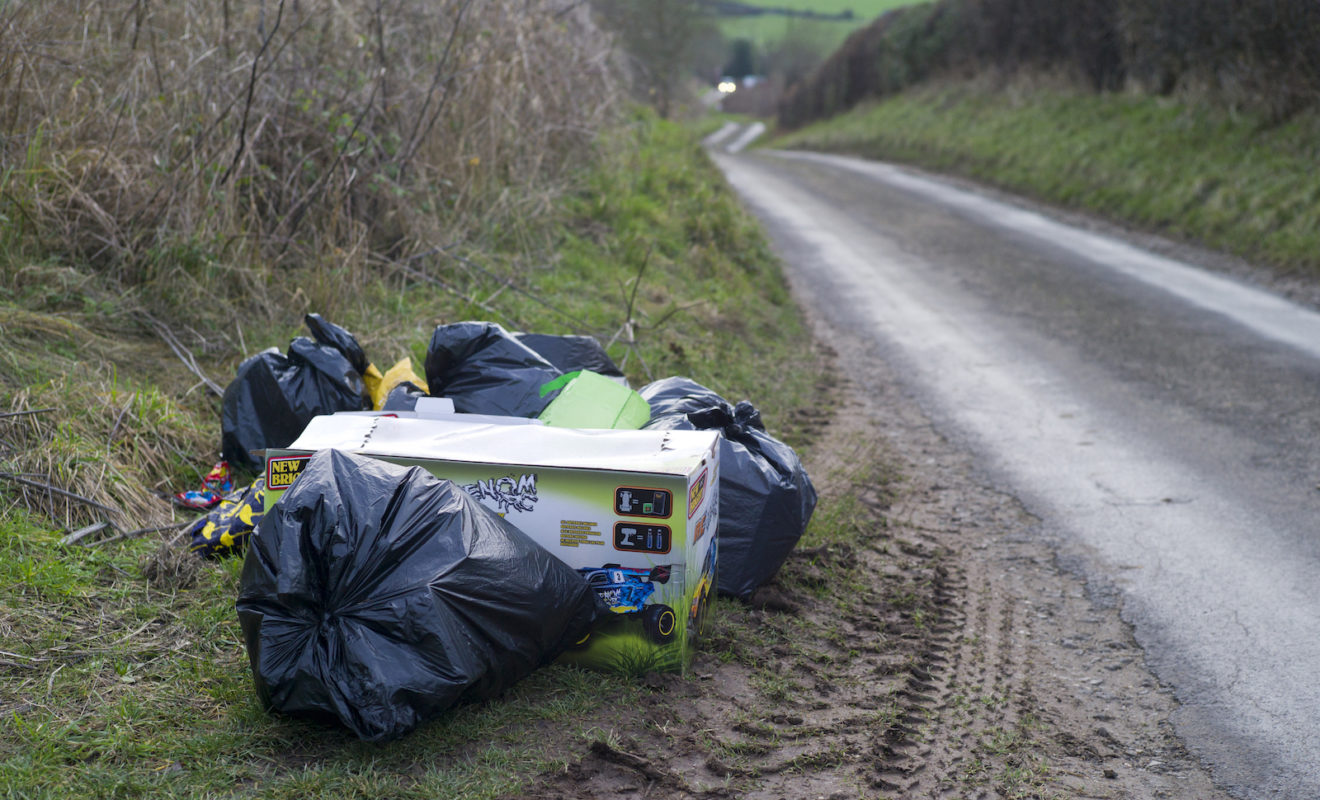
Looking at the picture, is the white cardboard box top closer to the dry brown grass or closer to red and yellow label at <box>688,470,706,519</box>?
red and yellow label at <box>688,470,706,519</box>

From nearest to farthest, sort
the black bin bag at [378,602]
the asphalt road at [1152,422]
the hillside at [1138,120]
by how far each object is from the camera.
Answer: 1. the black bin bag at [378,602]
2. the asphalt road at [1152,422]
3. the hillside at [1138,120]

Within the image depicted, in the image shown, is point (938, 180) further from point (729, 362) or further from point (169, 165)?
point (169, 165)

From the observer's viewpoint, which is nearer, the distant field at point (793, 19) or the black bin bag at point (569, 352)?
the black bin bag at point (569, 352)

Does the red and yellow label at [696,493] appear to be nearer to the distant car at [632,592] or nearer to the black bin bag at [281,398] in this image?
the distant car at [632,592]

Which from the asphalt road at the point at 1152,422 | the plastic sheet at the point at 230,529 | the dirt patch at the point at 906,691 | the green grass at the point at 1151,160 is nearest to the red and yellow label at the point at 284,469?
the plastic sheet at the point at 230,529

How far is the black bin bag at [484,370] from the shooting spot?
155 inches

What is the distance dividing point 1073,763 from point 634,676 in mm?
1288

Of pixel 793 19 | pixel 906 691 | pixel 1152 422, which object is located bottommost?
pixel 906 691

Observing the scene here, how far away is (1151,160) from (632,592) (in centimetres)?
1326

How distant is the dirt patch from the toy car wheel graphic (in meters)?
0.17

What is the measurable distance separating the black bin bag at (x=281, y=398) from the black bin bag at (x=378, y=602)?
1.48 meters

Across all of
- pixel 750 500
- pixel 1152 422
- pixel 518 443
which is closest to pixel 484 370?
pixel 518 443

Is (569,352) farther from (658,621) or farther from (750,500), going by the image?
(658,621)

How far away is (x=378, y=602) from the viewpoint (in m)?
2.44
